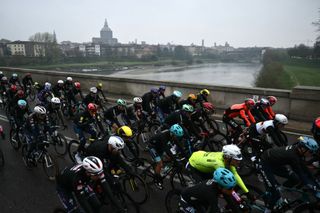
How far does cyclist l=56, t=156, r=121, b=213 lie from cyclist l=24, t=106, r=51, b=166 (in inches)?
124

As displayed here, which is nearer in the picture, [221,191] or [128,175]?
[221,191]

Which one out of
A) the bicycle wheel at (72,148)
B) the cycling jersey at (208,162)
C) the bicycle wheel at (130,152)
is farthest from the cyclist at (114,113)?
the cycling jersey at (208,162)

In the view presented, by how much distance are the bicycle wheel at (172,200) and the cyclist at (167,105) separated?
4331 millimetres

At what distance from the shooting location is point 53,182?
6.59 metres

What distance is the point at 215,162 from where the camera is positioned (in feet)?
15.6

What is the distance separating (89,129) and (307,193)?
537 cm

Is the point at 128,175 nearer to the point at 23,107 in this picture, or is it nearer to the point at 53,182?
the point at 53,182

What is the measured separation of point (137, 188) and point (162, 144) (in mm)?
1061

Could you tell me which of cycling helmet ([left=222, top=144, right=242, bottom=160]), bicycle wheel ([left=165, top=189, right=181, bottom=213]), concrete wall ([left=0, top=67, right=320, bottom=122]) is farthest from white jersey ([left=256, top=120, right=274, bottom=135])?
concrete wall ([left=0, top=67, right=320, bottom=122])

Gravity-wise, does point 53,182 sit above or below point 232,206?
below

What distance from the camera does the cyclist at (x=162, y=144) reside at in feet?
19.5

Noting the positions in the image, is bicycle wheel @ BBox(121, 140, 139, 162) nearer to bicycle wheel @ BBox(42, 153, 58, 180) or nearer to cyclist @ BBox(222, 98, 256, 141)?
bicycle wheel @ BBox(42, 153, 58, 180)

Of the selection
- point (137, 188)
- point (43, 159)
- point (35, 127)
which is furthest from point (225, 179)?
point (35, 127)

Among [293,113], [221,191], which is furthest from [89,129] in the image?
[293,113]
